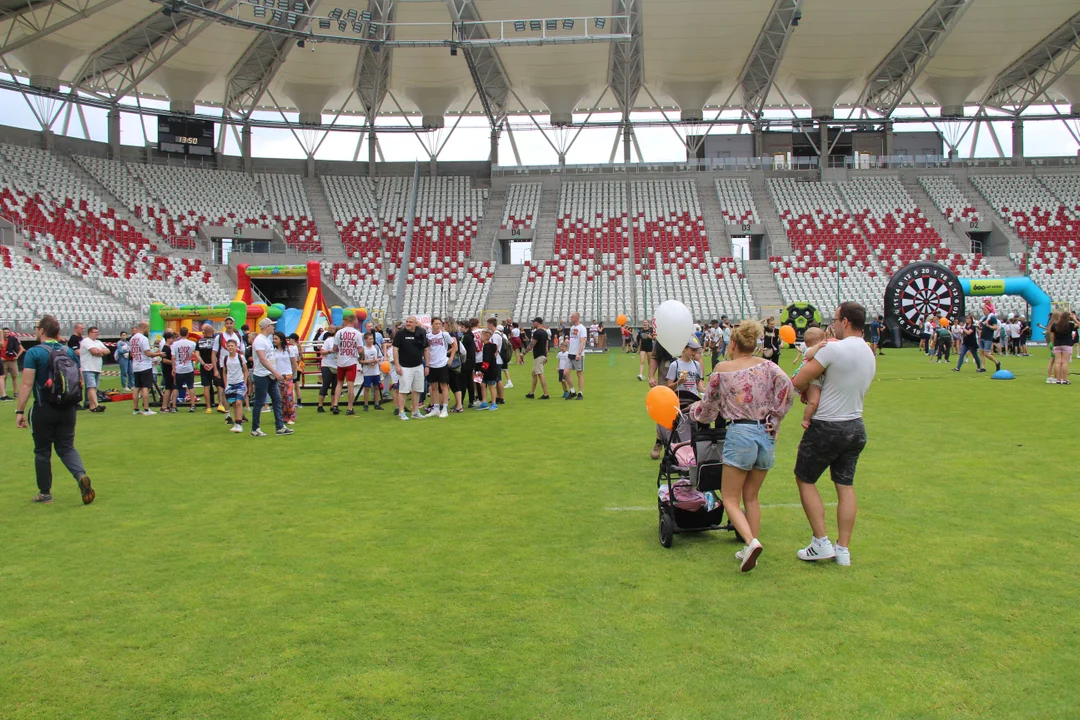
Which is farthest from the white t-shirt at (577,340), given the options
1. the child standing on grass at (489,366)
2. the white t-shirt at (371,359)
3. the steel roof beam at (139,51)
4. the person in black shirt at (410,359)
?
the steel roof beam at (139,51)

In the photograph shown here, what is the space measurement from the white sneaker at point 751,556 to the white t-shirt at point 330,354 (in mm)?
10134

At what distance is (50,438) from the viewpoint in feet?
23.0

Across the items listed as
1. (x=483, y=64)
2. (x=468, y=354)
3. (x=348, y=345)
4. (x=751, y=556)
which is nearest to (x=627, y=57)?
(x=483, y=64)

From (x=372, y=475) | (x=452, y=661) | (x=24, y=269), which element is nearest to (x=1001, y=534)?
(x=452, y=661)

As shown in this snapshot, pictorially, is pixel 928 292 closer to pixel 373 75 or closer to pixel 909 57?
pixel 909 57

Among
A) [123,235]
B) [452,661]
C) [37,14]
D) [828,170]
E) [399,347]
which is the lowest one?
[452,661]

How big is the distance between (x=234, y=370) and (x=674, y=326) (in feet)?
23.9

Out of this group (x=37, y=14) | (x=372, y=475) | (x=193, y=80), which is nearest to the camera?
(x=372, y=475)

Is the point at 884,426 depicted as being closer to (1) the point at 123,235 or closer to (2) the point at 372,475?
(2) the point at 372,475

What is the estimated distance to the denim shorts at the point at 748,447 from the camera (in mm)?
4930

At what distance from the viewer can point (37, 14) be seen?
3111 cm

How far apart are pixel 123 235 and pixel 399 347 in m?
29.1

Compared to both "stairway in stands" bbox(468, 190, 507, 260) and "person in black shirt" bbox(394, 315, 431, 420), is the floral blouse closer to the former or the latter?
"person in black shirt" bbox(394, 315, 431, 420)

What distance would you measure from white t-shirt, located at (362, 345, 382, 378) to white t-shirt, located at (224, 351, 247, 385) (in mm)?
2238
